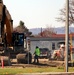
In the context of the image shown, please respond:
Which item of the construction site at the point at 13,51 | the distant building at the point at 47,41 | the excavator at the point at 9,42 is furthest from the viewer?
the distant building at the point at 47,41

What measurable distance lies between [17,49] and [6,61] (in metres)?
10.4

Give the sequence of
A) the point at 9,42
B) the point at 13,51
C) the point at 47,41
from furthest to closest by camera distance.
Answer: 1. the point at 47,41
2. the point at 13,51
3. the point at 9,42

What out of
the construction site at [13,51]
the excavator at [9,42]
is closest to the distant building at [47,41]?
the construction site at [13,51]

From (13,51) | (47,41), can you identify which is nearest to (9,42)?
(13,51)

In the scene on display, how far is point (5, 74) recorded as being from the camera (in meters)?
19.7

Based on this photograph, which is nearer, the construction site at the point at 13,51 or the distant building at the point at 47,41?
the construction site at the point at 13,51

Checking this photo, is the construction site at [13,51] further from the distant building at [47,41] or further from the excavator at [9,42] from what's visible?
the distant building at [47,41]

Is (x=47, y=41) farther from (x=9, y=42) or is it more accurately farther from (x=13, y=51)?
(x=9, y=42)

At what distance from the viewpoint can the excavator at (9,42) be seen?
1285 inches

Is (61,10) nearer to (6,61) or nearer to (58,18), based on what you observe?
(58,18)

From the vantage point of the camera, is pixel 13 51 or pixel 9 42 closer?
pixel 9 42

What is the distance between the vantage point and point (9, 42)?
3969 centimetres

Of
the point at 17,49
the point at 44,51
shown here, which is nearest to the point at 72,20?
the point at 44,51

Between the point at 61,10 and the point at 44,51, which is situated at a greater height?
the point at 61,10
